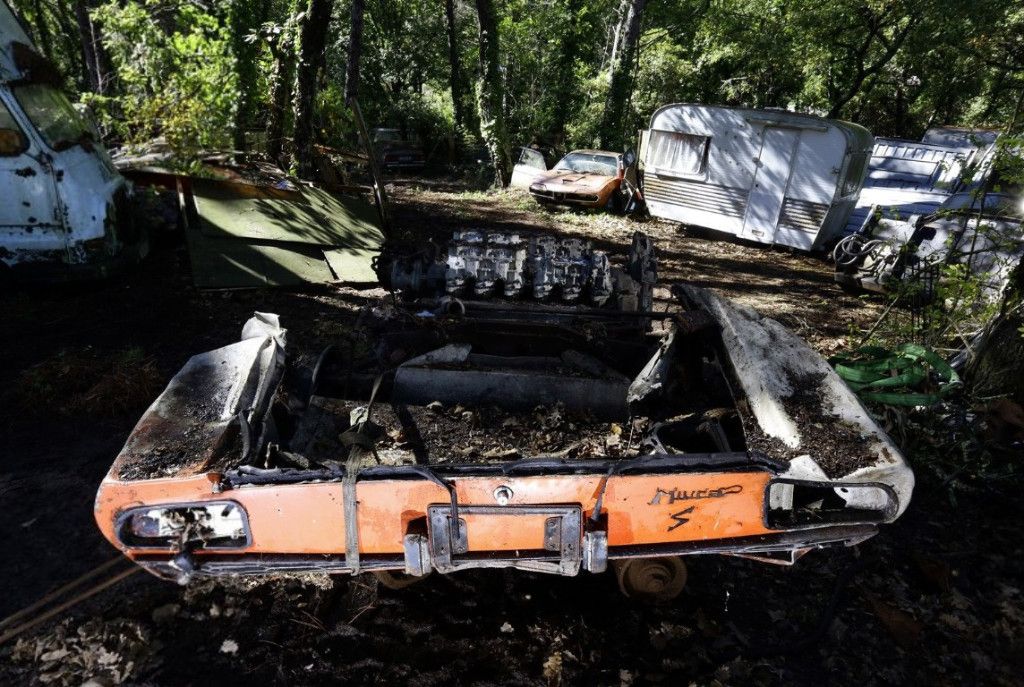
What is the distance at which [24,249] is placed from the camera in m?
5.40

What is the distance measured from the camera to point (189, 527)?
208 cm

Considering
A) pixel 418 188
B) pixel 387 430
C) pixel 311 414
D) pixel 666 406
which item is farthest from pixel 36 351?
pixel 418 188

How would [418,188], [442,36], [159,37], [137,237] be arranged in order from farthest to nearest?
[442,36] → [418,188] → [159,37] → [137,237]

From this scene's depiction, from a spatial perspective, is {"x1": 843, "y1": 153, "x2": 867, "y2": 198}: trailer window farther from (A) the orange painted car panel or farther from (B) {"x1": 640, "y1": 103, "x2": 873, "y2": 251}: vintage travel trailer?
(A) the orange painted car panel

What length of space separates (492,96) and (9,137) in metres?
10.6

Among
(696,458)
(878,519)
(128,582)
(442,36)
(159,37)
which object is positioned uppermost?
(442,36)

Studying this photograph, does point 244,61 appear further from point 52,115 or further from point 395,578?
point 395,578

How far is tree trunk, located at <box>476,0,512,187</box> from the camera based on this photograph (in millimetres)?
13578

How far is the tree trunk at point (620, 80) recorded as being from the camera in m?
13.2

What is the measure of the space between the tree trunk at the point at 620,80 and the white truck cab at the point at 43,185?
1140 cm

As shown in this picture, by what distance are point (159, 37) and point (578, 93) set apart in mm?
14287

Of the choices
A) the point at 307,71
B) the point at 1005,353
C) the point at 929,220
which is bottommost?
the point at 1005,353

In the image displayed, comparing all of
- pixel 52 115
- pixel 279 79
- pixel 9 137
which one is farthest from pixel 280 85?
pixel 9 137

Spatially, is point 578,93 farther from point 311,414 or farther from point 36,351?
point 311,414
